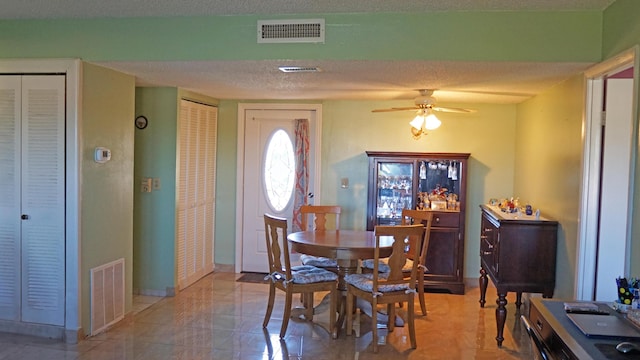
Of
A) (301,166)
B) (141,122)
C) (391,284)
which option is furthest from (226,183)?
(391,284)

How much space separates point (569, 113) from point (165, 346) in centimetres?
353

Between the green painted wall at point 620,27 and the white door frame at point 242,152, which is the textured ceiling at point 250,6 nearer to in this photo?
the green painted wall at point 620,27

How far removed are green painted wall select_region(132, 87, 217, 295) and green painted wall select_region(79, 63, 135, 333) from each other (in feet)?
2.28

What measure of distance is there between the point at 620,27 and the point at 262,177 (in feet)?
13.6

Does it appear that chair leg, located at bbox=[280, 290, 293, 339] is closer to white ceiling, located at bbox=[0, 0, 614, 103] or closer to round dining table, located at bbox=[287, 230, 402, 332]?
round dining table, located at bbox=[287, 230, 402, 332]

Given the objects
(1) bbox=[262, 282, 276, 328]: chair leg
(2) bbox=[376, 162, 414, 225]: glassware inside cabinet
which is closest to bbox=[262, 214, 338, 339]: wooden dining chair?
(1) bbox=[262, 282, 276, 328]: chair leg

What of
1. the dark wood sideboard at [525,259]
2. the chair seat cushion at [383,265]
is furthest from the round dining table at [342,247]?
the dark wood sideboard at [525,259]

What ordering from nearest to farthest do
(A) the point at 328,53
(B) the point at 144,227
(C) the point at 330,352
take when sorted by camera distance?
(A) the point at 328,53, (C) the point at 330,352, (B) the point at 144,227

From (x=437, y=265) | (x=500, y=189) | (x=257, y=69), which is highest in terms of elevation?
(x=257, y=69)

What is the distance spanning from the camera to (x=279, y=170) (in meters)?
6.20

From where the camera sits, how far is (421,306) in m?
4.79

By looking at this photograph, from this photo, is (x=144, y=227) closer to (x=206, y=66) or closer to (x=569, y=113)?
(x=206, y=66)

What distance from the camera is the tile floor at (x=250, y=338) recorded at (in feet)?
12.2

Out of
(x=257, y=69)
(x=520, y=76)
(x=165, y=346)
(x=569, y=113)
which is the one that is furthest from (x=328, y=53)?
(x=165, y=346)
